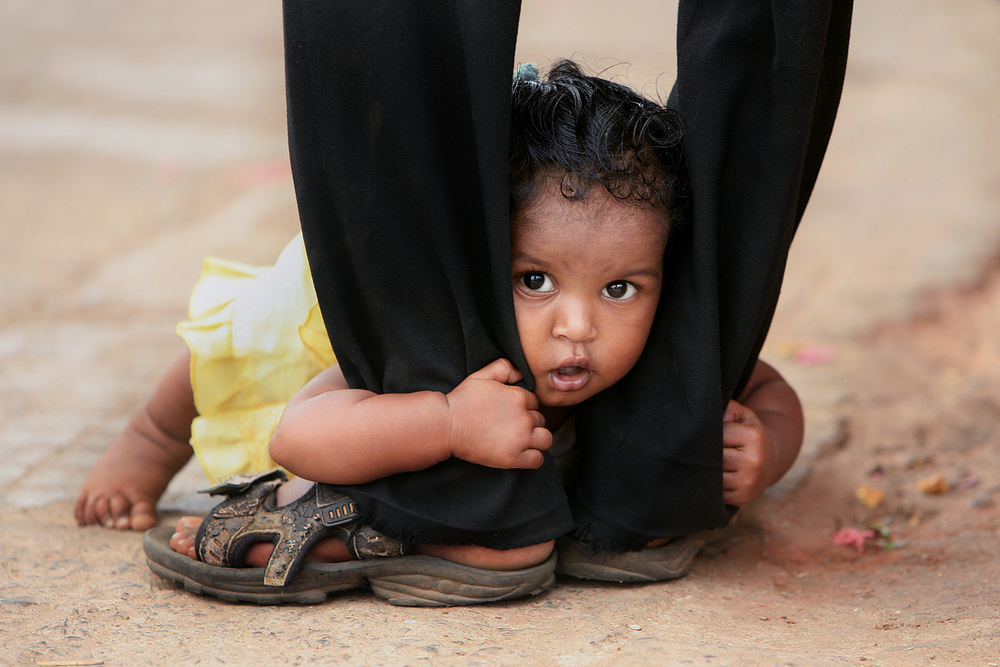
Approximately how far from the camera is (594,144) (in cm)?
182

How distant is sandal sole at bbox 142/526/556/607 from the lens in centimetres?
195

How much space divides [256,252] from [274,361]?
2407mm

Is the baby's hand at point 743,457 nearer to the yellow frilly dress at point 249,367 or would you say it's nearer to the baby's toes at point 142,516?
the yellow frilly dress at point 249,367

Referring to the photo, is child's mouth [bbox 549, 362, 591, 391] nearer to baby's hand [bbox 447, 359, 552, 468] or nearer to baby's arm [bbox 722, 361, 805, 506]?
baby's hand [bbox 447, 359, 552, 468]

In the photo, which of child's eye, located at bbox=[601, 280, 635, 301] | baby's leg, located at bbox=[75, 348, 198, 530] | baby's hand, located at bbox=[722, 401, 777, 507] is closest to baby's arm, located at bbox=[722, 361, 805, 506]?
baby's hand, located at bbox=[722, 401, 777, 507]

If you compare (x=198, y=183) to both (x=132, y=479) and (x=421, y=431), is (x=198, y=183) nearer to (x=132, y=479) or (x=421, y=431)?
(x=132, y=479)

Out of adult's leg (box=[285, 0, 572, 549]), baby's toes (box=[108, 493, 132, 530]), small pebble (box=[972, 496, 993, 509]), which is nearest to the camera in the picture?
adult's leg (box=[285, 0, 572, 549])

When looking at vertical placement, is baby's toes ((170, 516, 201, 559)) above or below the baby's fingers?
below

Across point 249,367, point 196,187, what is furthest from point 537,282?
point 196,187

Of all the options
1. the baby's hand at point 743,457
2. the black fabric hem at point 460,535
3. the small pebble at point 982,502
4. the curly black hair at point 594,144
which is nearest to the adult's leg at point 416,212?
the black fabric hem at point 460,535

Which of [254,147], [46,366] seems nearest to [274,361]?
[46,366]

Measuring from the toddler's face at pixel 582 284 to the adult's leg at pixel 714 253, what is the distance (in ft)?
0.35

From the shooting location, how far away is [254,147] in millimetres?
6688

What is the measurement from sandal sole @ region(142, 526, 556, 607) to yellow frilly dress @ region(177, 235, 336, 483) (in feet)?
1.50
